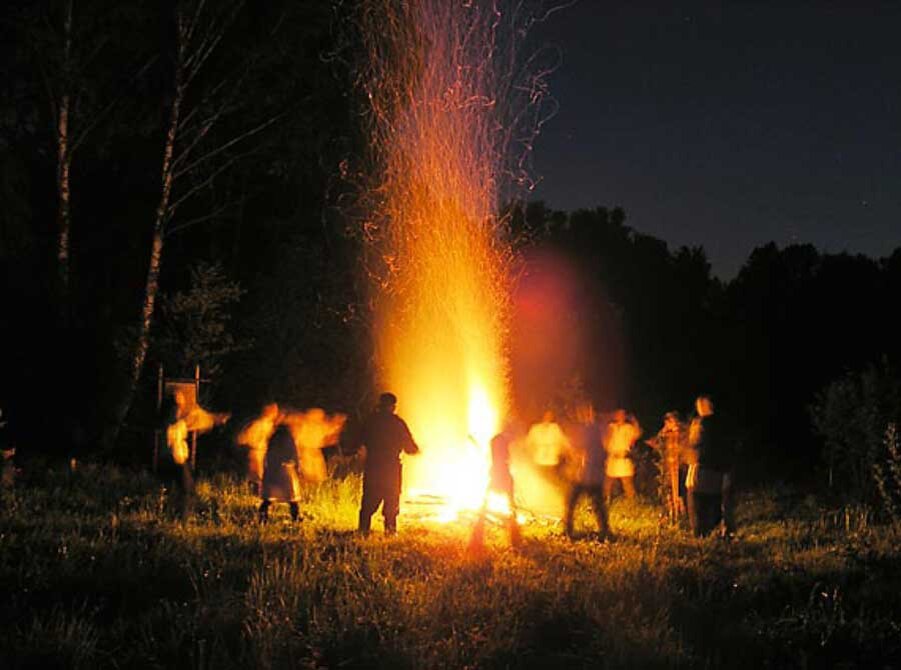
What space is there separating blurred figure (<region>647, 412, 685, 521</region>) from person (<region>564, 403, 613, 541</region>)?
1.97 m

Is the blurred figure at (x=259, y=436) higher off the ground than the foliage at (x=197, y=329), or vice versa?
the foliage at (x=197, y=329)

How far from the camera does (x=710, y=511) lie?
1332cm

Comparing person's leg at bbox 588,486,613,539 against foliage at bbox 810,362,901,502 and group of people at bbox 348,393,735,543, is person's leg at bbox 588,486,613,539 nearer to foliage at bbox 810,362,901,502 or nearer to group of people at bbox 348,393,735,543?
group of people at bbox 348,393,735,543

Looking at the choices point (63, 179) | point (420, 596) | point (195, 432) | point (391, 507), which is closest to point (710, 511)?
point (391, 507)

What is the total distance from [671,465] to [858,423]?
4048 mm

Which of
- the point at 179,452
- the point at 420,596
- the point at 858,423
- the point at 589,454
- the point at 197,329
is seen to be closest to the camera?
the point at 420,596

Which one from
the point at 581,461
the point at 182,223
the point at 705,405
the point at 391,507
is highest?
the point at 182,223

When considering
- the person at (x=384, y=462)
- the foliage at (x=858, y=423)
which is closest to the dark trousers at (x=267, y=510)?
the person at (x=384, y=462)

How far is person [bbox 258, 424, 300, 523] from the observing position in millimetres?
13242

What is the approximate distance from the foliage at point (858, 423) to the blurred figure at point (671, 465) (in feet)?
10.2

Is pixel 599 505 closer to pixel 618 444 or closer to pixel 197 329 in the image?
pixel 618 444

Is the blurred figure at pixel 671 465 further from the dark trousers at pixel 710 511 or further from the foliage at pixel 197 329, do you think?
the foliage at pixel 197 329

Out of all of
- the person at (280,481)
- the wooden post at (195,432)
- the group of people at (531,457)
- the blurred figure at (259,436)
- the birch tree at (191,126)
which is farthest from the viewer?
the birch tree at (191,126)

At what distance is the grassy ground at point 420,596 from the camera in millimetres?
7617
